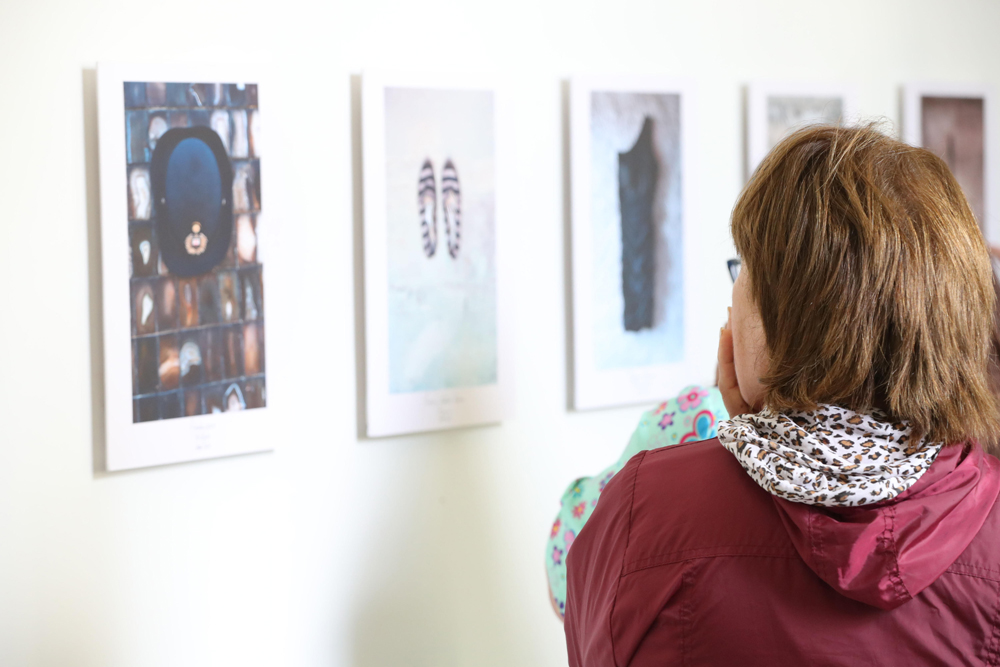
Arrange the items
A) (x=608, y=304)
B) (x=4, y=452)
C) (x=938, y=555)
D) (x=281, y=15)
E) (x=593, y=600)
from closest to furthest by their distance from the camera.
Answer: (x=938, y=555)
(x=593, y=600)
(x=4, y=452)
(x=281, y=15)
(x=608, y=304)

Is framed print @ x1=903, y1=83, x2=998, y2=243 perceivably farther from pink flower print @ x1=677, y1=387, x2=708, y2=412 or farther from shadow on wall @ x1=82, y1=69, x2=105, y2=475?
shadow on wall @ x1=82, y1=69, x2=105, y2=475

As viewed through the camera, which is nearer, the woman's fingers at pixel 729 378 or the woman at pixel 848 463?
the woman at pixel 848 463

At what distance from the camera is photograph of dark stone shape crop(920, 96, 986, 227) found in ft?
6.56

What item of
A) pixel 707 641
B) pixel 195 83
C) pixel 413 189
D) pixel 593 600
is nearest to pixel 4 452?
pixel 195 83

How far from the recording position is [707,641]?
74 cm

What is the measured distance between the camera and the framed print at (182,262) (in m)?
1.23

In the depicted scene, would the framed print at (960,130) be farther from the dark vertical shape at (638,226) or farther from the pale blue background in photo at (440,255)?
the pale blue background in photo at (440,255)

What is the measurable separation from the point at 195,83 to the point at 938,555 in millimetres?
1191

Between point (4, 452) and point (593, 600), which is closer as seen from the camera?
point (593, 600)

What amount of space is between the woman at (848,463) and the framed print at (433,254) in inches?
30.4

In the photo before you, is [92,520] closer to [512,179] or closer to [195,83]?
[195,83]

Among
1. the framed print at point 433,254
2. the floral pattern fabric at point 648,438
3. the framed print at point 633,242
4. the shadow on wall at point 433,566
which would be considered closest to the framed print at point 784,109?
the framed print at point 633,242

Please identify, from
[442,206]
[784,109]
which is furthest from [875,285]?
[784,109]

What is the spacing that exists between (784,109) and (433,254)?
0.92 meters
